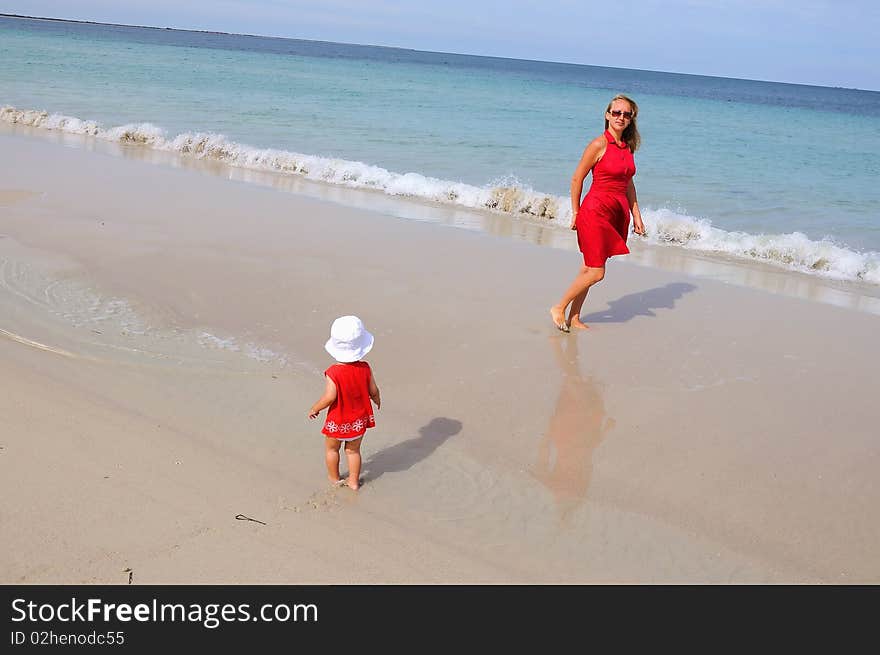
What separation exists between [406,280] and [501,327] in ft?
4.20

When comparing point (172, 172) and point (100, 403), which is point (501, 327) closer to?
point (100, 403)

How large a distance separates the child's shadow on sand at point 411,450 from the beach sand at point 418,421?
0.05 feet

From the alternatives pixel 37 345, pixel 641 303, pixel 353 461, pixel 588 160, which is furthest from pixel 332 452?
pixel 641 303

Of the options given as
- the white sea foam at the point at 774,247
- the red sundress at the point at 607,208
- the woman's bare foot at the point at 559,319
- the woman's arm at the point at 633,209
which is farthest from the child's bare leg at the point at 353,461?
the white sea foam at the point at 774,247

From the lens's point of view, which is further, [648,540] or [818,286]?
[818,286]

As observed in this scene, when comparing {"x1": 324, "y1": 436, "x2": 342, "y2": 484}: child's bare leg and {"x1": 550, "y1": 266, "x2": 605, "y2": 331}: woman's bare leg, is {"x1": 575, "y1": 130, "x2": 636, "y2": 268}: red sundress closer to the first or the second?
{"x1": 550, "y1": 266, "x2": 605, "y2": 331}: woman's bare leg

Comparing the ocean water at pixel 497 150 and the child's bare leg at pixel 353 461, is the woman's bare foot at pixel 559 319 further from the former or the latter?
the ocean water at pixel 497 150

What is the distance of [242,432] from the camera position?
416 cm

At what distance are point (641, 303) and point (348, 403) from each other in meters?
4.14

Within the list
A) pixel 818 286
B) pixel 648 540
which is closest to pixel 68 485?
pixel 648 540

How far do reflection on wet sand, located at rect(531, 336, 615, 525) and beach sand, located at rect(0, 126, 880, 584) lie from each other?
0.06 ft

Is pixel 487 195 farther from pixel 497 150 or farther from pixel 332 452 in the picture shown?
pixel 332 452

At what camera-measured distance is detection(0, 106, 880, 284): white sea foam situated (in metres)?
9.80

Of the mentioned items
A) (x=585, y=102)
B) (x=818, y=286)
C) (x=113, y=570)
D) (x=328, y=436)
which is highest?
(x=585, y=102)
